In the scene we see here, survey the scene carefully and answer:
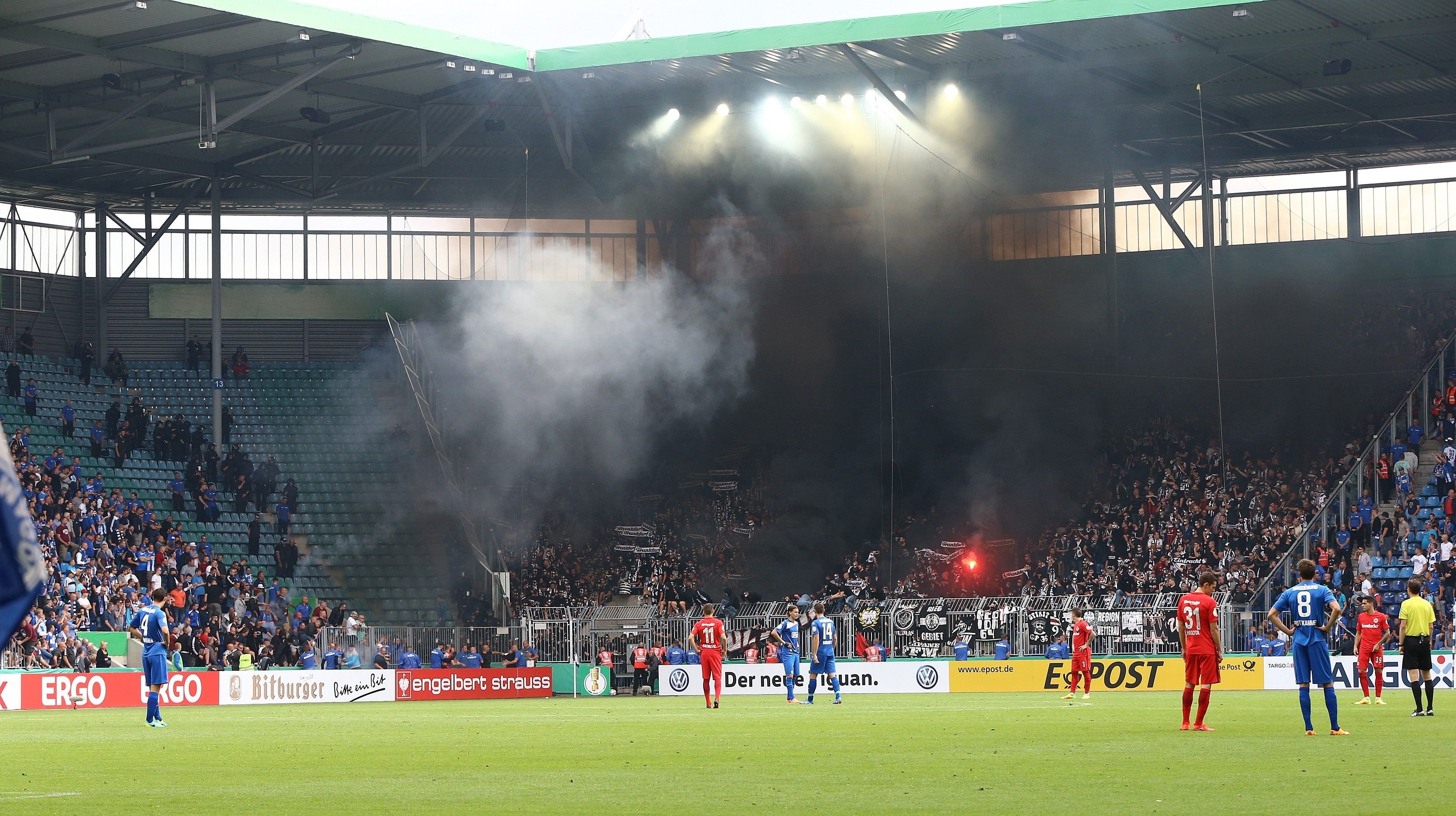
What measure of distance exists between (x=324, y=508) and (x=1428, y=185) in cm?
3504

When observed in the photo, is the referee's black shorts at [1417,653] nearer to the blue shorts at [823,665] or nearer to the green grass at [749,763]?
the green grass at [749,763]

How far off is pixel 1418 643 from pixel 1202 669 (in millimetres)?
5448

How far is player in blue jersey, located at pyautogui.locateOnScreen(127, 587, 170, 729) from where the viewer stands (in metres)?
23.1

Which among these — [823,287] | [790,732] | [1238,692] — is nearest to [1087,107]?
[823,287]

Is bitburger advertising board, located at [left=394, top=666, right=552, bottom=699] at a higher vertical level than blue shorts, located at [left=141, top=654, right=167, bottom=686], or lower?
lower

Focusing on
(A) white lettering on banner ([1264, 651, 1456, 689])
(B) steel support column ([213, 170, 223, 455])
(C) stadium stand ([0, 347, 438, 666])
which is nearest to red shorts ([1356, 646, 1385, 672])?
(A) white lettering on banner ([1264, 651, 1456, 689])

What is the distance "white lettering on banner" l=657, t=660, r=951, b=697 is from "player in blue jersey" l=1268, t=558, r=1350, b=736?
2070cm

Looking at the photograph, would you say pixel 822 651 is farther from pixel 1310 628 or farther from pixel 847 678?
pixel 1310 628

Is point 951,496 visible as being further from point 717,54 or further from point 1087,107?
point 717,54

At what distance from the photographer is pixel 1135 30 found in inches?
1523

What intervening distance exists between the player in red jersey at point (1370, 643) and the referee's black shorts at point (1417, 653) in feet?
11.0

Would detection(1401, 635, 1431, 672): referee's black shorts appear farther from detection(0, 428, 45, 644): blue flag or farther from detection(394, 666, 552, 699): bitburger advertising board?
detection(394, 666, 552, 699): bitburger advertising board

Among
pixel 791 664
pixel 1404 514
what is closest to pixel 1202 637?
pixel 791 664

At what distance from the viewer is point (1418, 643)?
21.8 m
